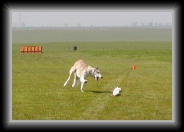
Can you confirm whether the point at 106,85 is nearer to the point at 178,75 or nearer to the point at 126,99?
the point at 126,99

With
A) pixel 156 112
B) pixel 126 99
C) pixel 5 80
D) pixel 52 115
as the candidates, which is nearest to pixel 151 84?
pixel 126 99

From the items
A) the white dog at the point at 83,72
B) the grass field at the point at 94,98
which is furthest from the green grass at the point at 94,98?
the white dog at the point at 83,72

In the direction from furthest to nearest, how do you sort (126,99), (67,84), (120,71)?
(120,71) < (67,84) < (126,99)

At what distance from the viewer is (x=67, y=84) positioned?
68.5 feet

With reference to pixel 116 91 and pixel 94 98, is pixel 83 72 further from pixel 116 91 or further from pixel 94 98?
pixel 116 91

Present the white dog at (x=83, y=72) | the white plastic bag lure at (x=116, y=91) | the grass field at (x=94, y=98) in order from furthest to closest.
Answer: the white plastic bag lure at (x=116, y=91), the white dog at (x=83, y=72), the grass field at (x=94, y=98)

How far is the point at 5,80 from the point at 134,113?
5.68 m

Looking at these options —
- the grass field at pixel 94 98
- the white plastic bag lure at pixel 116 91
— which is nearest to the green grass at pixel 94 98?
the grass field at pixel 94 98

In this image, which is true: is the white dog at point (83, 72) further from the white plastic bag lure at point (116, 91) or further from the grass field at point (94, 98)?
the white plastic bag lure at point (116, 91)

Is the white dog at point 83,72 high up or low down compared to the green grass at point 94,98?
up

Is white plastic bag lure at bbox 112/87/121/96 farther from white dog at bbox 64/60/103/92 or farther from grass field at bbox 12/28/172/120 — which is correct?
white dog at bbox 64/60/103/92

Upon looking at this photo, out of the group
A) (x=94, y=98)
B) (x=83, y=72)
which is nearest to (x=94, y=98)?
(x=94, y=98)

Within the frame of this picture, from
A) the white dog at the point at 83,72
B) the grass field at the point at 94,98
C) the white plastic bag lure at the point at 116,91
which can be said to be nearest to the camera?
the grass field at the point at 94,98

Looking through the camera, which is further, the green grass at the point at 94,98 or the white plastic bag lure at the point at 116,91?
the white plastic bag lure at the point at 116,91
